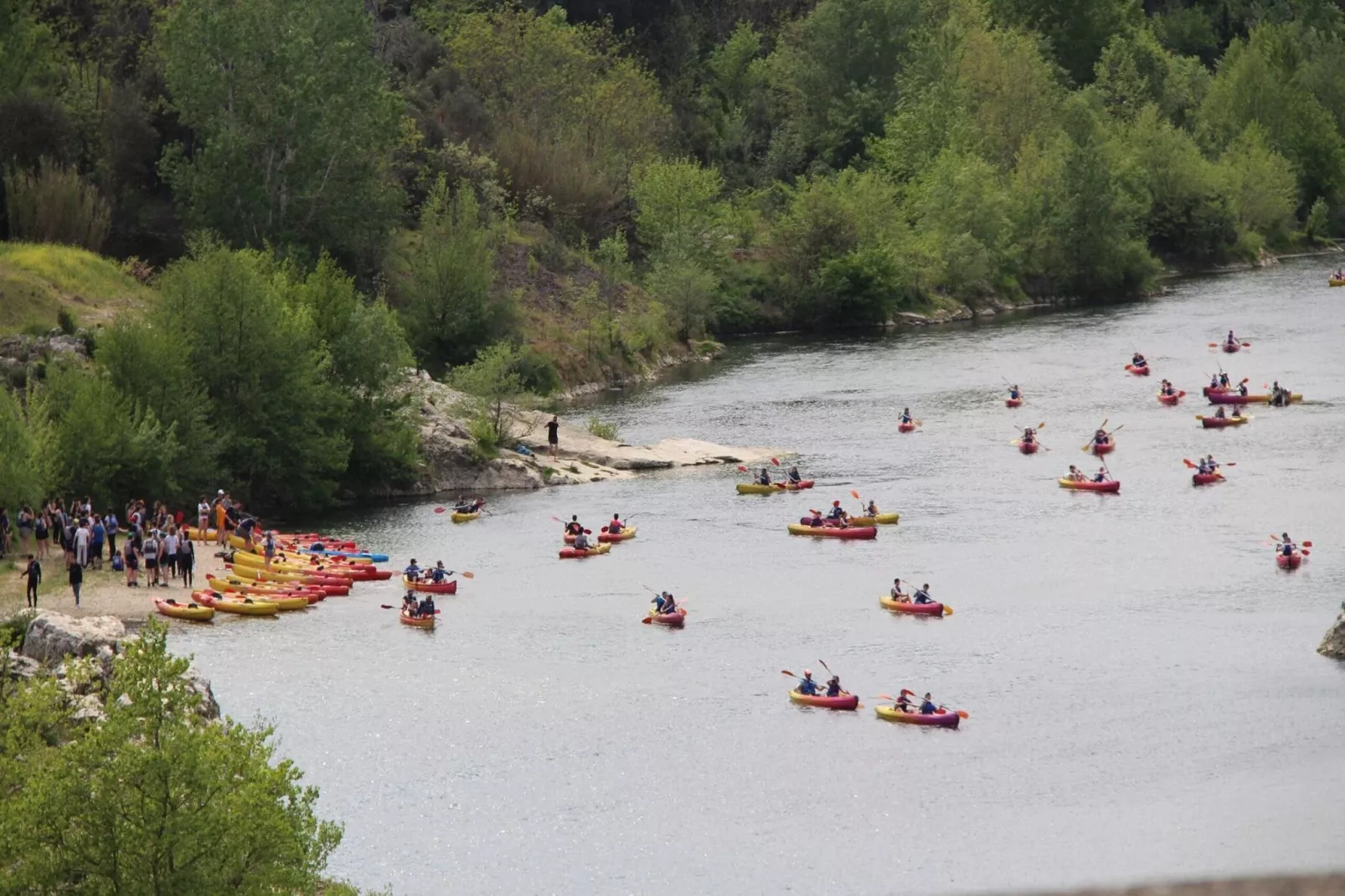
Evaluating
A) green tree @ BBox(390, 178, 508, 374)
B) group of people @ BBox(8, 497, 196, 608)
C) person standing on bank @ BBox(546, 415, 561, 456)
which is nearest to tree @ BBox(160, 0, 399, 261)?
green tree @ BBox(390, 178, 508, 374)

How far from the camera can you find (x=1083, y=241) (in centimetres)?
13812

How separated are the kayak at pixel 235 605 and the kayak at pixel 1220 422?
4703 cm

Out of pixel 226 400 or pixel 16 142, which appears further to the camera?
pixel 16 142

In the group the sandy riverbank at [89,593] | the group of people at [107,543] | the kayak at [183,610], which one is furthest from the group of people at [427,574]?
the kayak at [183,610]

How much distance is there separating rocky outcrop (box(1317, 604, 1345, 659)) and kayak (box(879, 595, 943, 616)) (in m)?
11.5

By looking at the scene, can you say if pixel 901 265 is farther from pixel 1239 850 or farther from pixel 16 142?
pixel 1239 850

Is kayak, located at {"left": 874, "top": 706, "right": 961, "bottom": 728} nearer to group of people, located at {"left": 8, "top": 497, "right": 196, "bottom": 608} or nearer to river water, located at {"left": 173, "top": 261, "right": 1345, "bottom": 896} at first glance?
river water, located at {"left": 173, "top": 261, "right": 1345, "bottom": 896}

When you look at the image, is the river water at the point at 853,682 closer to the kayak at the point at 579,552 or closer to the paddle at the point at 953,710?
the paddle at the point at 953,710

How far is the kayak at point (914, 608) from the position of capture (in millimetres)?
62781

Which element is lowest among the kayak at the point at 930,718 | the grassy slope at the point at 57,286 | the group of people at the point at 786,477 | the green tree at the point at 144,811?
the kayak at the point at 930,718

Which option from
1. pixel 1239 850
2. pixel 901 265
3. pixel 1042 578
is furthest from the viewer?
pixel 901 265

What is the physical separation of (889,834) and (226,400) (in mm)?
41331

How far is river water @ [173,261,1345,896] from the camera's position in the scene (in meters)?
45.1

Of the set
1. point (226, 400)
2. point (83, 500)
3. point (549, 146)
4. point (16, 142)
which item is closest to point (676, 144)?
point (549, 146)
